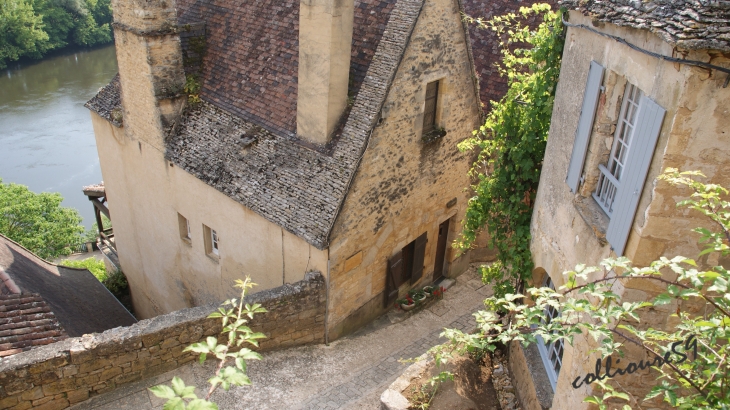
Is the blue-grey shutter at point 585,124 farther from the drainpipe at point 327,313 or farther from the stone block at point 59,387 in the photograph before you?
the stone block at point 59,387

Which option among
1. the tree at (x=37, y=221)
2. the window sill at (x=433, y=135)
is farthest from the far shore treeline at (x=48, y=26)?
the window sill at (x=433, y=135)

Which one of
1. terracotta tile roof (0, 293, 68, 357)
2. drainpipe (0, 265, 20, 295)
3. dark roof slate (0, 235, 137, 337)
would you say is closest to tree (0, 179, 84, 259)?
dark roof slate (0, 235, 137, 337)

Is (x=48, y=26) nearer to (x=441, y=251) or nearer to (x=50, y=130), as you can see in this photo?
(x=50, y=130)

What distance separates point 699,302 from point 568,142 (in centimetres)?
235

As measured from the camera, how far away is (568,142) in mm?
6652

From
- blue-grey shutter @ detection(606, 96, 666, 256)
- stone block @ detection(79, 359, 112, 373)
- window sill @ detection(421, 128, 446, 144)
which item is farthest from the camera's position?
window sill @ detection(421, 128, 446, 144)

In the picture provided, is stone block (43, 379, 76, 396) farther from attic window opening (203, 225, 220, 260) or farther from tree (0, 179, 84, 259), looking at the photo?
tree (0, 179, 84, 259)

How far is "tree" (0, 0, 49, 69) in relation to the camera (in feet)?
143

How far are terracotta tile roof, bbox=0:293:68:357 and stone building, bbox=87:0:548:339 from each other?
3.74 meters

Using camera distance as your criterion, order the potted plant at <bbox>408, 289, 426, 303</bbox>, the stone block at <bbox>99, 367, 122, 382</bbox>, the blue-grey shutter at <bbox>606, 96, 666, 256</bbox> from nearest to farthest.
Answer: the blue-grey shutter at <bbox>606, 96, 666, 256</bbox> < the stone block at <bbox>99, 367, 122, 382</bbox> < the potted plant at <bbox>408, 289, 426, 303</bbox>

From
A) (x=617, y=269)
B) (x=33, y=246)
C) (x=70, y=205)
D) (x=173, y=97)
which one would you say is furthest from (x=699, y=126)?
(x=70, y=205)

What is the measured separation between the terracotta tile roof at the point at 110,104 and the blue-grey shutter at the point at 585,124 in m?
11.1

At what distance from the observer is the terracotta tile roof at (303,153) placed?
9742 millimetres

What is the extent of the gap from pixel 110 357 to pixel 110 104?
836 centimetres
